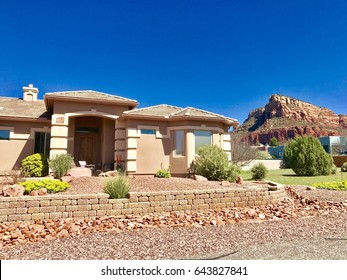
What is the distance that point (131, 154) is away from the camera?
1473 centimetres

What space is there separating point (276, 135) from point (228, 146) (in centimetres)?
8591

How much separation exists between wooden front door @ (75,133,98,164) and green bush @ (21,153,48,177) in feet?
7.07

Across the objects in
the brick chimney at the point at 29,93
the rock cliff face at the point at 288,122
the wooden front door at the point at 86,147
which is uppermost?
the rock cliff face at the point at 288,122

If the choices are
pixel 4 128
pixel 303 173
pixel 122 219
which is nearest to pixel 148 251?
pixel 122 219

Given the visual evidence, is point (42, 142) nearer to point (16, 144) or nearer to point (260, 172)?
point (16, 144)

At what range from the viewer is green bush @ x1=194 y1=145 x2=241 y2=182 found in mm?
12873

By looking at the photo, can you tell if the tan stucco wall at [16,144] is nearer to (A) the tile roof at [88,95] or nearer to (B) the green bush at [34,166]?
(B) the green bush at [34,166]

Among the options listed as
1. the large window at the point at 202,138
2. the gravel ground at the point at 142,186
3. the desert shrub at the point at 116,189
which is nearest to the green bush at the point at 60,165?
the gravel ground at the point at 142,186

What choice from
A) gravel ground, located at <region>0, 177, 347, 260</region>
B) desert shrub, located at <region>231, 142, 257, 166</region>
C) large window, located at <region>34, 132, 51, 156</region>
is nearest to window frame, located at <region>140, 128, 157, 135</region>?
large window, located at <region>34, 132, 51, 156</region>

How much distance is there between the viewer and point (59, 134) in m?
14.3

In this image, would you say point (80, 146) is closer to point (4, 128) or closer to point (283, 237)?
point (4, 128)

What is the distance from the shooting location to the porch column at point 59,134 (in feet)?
46.6

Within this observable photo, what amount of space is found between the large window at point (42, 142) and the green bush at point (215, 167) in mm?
9396

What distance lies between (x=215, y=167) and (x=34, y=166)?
9.70 meters
